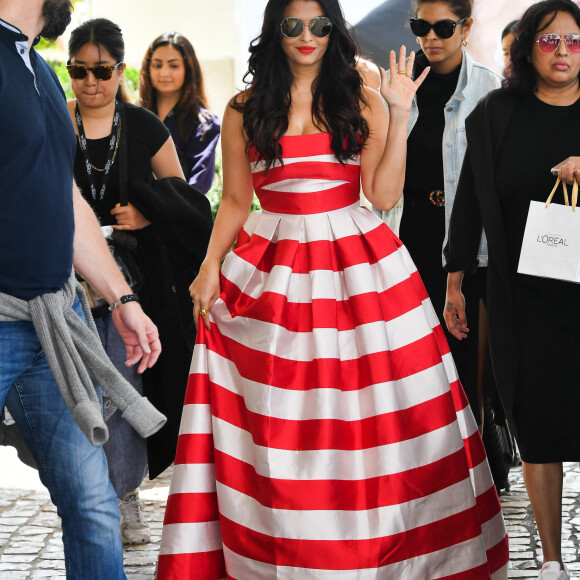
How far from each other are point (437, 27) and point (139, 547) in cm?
269

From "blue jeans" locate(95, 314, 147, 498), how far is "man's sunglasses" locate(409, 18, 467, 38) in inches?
75.4

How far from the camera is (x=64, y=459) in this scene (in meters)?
2.90

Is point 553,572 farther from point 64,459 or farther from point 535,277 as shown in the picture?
point 64,459

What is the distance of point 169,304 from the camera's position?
4.93m

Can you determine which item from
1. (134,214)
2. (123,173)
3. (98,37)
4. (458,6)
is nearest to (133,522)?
(134,214)

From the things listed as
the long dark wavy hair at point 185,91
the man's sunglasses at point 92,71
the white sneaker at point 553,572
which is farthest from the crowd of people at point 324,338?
the long dark wavy hair at point 185,91

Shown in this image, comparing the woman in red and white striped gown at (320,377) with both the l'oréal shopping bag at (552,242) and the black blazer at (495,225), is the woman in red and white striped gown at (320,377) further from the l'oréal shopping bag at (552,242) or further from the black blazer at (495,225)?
the l'oréal shopping bag at (552,242)

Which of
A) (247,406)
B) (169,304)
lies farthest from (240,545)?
(169,304)

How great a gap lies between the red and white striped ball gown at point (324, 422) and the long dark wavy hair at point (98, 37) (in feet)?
4.28

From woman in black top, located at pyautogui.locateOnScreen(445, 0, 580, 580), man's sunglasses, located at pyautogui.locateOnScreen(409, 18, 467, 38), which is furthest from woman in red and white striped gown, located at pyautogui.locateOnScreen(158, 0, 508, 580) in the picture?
man's sunglasses, located at pyautogui.locateOnScreen(409, 18, 467, 38)

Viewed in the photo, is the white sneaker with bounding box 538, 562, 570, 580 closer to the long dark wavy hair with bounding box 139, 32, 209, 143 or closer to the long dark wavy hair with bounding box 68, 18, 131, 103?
the long dark wavy hair with bounding box 68, 18, 131, 103

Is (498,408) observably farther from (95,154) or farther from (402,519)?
(95,154)

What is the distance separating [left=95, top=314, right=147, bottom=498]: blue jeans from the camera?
4762 millimetres

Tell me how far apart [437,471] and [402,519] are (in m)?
0.22
